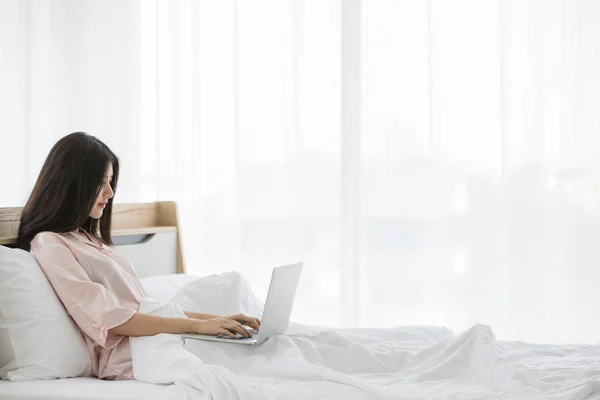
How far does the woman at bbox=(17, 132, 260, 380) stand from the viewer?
1.83m

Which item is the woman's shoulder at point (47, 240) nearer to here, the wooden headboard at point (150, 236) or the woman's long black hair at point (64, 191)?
the woman's long black hair at point (64, 191)

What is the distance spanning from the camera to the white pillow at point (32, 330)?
5.76ft

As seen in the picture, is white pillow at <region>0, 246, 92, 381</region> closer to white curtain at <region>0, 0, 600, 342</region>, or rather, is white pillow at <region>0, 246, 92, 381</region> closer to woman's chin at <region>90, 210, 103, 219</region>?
woman's chin at <region>90, 210, 103, 219</region>

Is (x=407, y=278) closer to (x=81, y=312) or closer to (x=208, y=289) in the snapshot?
(x=208, y=289)

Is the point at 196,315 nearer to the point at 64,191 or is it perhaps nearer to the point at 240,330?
the point at 240,330

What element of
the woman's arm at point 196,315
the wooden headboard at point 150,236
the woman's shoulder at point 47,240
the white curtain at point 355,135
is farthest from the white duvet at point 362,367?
the white curtain at point 355,135

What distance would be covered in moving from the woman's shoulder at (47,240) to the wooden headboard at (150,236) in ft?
2.18

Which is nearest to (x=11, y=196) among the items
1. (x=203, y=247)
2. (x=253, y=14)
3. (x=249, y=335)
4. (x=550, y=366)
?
(x=203, y=247)

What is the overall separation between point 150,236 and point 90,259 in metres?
0.95

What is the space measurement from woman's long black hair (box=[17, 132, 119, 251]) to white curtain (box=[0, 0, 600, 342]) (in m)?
1.50

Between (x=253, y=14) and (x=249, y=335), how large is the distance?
77.6 inches

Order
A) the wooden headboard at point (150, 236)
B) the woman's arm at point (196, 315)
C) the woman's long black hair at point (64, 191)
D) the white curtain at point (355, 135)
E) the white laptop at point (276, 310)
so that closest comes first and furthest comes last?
the white laptop at point (276, 310), the woman's long black hair at point (64, 191), the woman's arm at point (196, 315), the wooden headboard at point (150, 236), the white curtain at point (355, 135)

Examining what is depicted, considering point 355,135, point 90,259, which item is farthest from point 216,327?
point 355,135

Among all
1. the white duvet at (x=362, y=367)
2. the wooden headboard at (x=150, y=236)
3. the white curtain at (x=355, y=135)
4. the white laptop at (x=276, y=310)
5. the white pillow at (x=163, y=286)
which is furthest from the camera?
the white curtain at (x=355, y=135)
